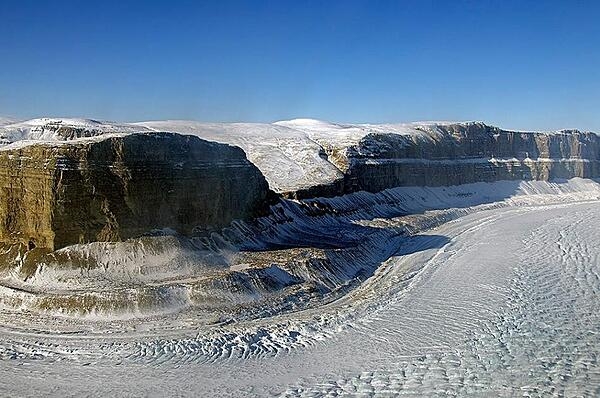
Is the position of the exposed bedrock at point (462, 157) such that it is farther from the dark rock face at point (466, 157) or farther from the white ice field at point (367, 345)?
the white ice field at point (367, 345)

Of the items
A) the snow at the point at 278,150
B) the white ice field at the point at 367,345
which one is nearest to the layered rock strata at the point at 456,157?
the snow at the point at 278,150

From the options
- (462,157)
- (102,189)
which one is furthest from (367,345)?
(462,157)

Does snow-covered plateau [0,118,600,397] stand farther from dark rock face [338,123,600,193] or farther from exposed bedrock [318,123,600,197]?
dark rock face [338,123,600,193]

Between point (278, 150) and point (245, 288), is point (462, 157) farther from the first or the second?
point (245, 288)

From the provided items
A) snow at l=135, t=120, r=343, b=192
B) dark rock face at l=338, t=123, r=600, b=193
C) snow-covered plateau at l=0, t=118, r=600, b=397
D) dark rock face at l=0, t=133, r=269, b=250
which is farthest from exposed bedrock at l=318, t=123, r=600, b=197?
dark rock face at l=0, t=133, r=269, b=250

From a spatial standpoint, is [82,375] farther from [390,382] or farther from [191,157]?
[191,157]

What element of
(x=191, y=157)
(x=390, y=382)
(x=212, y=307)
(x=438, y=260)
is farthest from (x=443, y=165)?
(x=390, y=382)
